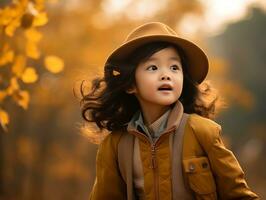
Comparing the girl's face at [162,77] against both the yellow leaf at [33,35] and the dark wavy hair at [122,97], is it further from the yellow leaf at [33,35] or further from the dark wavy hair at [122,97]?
the yellow leaf at [33,35]

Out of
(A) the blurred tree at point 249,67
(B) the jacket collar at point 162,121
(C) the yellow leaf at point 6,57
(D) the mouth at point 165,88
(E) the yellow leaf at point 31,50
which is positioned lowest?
(B) the jacket collar at point 162,121

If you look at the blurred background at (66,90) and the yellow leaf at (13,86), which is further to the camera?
the blurred background at (66,90)

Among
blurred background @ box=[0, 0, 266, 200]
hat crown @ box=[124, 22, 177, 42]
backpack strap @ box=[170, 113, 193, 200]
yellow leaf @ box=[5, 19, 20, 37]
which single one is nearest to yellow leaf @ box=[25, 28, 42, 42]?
yellow leaf @ box=[5, 19, 20, 37]

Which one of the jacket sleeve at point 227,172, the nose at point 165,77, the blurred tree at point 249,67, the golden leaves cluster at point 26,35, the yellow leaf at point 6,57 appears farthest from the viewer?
the blurred tree at point 249,67

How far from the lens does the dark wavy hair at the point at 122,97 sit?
3098 millimetres

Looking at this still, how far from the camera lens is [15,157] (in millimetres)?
18938

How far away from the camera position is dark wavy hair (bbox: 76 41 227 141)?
3.10 m

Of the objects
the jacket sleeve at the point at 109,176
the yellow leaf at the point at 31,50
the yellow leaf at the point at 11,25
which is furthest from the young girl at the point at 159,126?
the yellow leaf at the point at 11,25

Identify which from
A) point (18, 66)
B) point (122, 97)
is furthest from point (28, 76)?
point (122, 97)

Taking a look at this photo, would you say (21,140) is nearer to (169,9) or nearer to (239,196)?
(169,9)

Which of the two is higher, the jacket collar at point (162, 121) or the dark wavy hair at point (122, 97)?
the dark wavy hair at point (122, 97)

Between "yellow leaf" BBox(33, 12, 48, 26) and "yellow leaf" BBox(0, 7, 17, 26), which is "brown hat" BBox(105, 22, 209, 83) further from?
"yellow leaf" BBox(0, 7, 17, 26)

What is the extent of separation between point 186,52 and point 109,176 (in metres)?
0.76

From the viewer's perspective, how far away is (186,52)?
3037 mm
